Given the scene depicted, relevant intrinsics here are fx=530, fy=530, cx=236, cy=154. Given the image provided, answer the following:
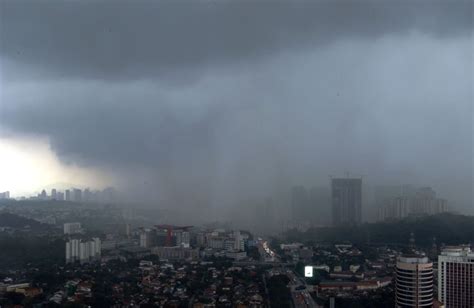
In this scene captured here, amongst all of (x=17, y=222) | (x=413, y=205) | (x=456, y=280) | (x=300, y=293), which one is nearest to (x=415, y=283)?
(x=456, y=280)

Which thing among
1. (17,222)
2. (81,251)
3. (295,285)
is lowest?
(295,285)

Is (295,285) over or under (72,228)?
under

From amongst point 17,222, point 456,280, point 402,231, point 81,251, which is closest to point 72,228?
point 17,222

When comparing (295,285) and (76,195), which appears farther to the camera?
(76,195)

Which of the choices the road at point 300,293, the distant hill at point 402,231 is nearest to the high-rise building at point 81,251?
the road at point 300,293

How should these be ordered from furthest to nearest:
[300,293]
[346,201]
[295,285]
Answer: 1. [346,201]
2. [295,285]
3. [300,293]

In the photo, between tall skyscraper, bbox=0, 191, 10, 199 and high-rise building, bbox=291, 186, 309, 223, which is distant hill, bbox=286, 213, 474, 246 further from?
tall skyscraper, bbox=0, 191, 10, 199

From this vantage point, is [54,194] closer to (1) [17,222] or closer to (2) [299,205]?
(1) [17,222]

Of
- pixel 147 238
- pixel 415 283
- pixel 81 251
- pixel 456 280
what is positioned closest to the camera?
pixel 415 283
